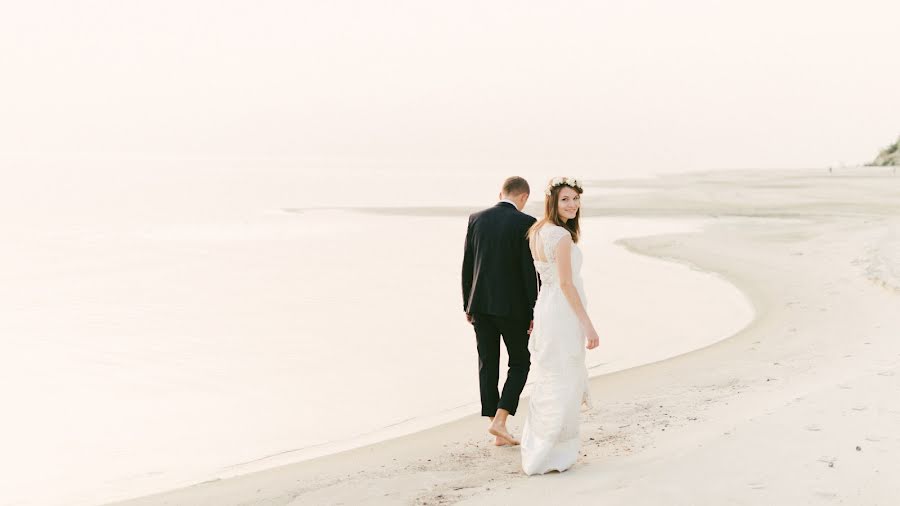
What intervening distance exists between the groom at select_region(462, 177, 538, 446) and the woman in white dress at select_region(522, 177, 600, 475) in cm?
67

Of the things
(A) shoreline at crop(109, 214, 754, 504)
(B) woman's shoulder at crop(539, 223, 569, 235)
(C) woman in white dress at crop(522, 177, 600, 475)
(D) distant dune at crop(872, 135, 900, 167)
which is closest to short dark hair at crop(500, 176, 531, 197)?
(C) woman in white dress at crop(522, 177, 600, 475)

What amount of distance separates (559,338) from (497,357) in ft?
3.84

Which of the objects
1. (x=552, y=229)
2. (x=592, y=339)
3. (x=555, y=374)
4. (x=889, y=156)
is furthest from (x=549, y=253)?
(x=889, y=156)

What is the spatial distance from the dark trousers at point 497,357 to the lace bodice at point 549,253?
84 centimetres

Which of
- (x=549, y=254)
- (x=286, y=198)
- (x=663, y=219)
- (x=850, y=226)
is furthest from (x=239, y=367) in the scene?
(x=286, y=198)

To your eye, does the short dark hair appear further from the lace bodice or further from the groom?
the lace bodice

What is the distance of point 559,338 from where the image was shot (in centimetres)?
559

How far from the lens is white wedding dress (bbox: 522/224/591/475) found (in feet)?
18.1

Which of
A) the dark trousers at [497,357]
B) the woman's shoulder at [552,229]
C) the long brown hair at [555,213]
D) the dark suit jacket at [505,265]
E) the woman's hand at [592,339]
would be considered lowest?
the dark trousers at [497,357]

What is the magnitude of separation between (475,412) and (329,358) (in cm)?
292

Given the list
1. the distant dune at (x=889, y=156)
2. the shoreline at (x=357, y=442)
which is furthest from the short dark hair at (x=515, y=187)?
the distant dune at (x=889, y=156)

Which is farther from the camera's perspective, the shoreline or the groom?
Answer: the shoreline

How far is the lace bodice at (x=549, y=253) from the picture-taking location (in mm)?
5516

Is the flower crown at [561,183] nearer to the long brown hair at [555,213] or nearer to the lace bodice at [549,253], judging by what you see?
the long brown hair at [555,213]
